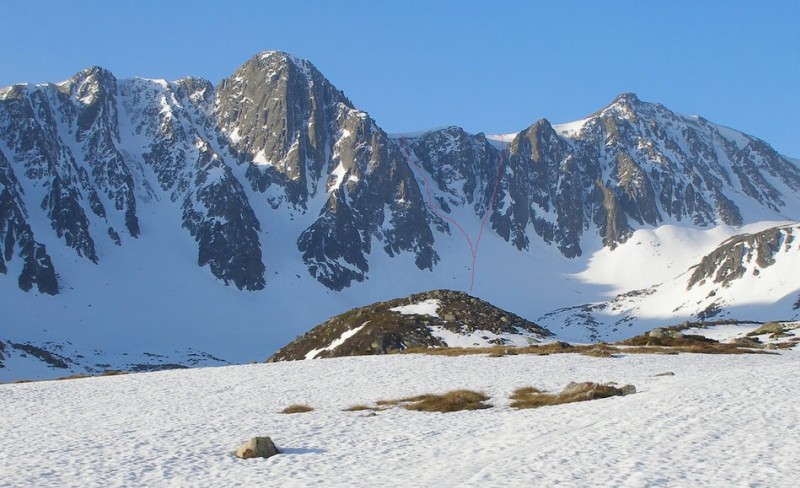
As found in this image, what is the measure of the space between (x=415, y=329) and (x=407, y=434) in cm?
5424

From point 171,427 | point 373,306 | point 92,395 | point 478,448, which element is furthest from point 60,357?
point 478,448

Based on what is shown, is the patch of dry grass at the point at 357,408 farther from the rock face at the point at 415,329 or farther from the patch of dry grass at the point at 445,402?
the rock face at the point at 415,329

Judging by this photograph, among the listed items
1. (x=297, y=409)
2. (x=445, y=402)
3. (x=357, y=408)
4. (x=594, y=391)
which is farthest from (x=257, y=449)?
(x=594, y=391)

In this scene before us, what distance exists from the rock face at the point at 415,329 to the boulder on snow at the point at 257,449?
2033 inches

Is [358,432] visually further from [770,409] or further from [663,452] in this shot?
[770,409]

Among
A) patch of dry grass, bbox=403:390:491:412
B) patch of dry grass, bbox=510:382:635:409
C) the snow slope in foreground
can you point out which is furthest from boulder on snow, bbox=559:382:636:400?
patch of dry grass, bbox=403:390:491:412

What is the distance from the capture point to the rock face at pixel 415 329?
81.4m

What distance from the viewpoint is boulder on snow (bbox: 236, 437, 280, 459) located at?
27000mm

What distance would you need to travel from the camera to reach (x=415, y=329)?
85000 mm

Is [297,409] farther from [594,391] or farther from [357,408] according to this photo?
[594,391]

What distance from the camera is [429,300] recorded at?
319 feet

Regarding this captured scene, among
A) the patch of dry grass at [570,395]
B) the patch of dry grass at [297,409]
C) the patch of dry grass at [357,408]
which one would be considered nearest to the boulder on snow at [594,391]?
the patch of dry grass at [570,395]

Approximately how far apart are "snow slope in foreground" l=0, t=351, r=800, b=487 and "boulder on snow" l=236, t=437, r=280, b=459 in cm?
47

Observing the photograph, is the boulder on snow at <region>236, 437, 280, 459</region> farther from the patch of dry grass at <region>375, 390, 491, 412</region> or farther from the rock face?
the rock face
